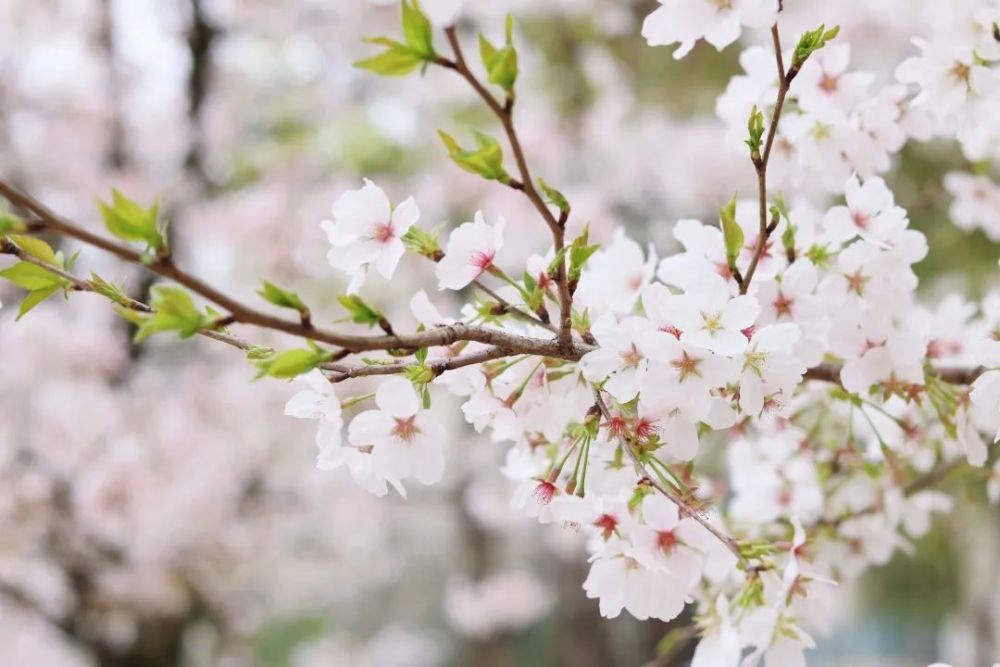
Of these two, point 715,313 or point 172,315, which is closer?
point 172,315

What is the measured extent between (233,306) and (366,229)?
0.17 m

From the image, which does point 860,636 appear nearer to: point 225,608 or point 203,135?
point 225,608

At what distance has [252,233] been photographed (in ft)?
10.7

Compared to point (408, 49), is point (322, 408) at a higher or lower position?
lower

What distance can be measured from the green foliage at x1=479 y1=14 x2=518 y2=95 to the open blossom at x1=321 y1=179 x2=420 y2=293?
144 mm

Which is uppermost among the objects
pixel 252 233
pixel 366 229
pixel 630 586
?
pixel 366 229

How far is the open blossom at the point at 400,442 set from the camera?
56 cm

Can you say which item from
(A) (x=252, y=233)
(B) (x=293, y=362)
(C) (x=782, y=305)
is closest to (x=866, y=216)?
(C) (x=782, y=305)

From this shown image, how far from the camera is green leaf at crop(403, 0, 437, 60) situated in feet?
1.39

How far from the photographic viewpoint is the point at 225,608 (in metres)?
3.32

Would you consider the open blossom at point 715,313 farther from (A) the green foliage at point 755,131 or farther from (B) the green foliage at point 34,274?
(B) the green foliage at point 34,274

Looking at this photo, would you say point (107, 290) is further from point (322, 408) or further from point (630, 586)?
point (630, 586)

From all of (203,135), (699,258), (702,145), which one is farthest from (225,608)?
(699,258)

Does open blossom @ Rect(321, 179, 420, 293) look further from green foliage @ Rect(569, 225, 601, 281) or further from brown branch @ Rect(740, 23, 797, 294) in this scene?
brown branch @ Rect(740, 23, 797, 294)
